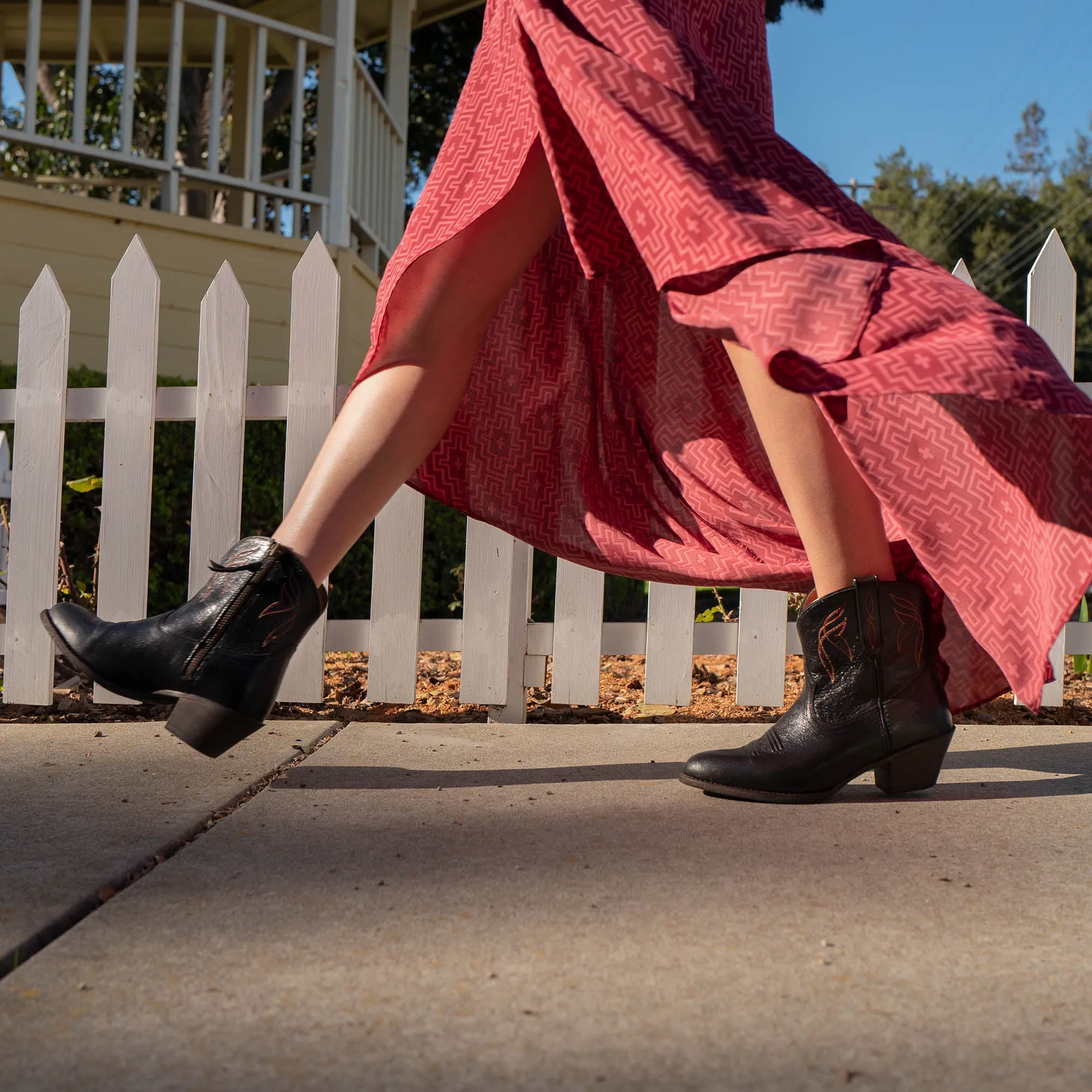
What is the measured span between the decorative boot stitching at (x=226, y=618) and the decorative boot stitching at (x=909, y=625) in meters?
0.92

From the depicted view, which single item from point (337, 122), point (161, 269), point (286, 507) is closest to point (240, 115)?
point (337, 122)

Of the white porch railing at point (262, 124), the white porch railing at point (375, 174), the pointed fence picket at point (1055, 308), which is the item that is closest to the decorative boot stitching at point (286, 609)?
the pointed fence picket at point (1055, 308)

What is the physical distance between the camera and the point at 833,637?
64.2 inches

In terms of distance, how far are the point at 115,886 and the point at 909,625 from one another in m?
1.13

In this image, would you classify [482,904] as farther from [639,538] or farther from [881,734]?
[639,538]

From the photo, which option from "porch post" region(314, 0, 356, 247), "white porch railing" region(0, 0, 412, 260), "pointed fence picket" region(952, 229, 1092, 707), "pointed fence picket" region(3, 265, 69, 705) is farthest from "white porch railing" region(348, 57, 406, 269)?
"pointed fence picket" region(952, 229, 1092, 707)

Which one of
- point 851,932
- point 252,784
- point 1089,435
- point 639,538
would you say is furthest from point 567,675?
point 851,932

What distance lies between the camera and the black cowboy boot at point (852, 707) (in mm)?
1627

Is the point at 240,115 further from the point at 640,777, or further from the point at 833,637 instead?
the point at 833,637

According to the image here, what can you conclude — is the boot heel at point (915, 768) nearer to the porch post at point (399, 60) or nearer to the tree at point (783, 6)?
the porch post at point (399, 60)

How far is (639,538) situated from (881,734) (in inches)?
24.3

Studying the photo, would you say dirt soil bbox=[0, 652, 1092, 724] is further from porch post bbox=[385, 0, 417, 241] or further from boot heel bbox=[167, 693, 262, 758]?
porch post bbox=[385, 0, 417, 241]

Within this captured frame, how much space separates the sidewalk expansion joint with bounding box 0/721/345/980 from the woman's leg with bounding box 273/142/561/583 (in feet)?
1.18

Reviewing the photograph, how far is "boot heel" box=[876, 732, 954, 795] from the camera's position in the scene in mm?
1673
